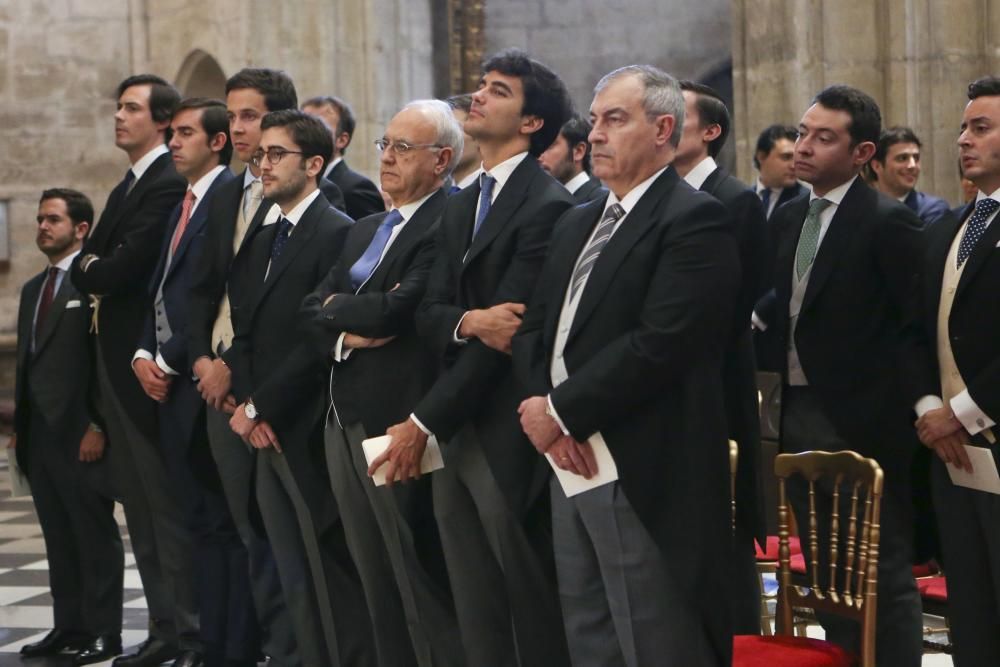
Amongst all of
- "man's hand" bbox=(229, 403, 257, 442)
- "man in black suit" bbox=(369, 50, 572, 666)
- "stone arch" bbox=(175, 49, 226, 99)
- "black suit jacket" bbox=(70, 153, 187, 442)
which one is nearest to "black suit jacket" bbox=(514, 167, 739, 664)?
"man in black suit" bbox=(369, 50, 572, 666)

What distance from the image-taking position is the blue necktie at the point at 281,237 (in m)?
5.16

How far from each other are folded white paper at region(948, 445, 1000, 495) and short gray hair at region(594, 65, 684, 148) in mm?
1080

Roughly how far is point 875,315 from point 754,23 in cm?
498

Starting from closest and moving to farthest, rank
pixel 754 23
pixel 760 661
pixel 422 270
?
1. pixel 760 661
2. pixel 422 270
3. pixel 754 23

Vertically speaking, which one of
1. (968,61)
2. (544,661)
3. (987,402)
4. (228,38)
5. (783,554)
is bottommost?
(544,661)

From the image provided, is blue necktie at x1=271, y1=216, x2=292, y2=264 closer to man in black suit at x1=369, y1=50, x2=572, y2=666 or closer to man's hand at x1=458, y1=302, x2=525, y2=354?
man in black suit at x1=369, y1=50, x2=572, y2=666

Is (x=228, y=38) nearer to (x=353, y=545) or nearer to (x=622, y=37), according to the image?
(x=622, y=37)

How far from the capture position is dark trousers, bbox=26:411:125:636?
6164 mm

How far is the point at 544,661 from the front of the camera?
13.9 ft

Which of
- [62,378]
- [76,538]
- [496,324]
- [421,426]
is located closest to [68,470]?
[76,538]

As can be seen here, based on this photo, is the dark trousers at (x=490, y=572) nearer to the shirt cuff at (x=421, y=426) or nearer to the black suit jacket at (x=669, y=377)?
the shirt cuff at (x=421, y=426)

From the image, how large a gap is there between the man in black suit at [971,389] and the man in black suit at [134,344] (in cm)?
275

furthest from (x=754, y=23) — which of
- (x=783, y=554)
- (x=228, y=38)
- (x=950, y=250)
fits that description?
(x=783, y=554)

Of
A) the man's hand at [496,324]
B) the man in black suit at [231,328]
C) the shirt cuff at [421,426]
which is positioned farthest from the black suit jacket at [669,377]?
the man in black suit at [231,328]
